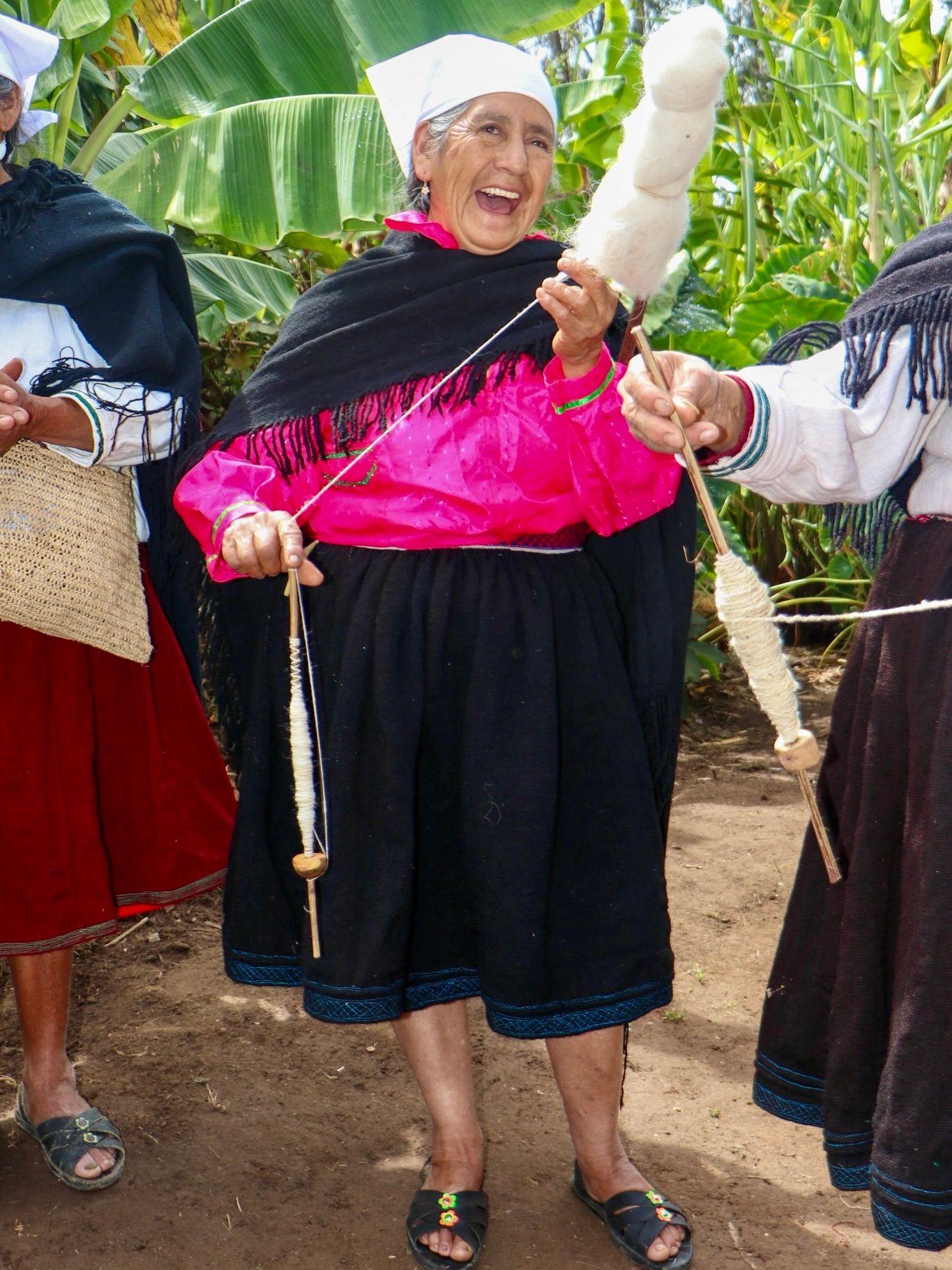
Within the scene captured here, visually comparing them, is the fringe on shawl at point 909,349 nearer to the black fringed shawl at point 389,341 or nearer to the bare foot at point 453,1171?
the black fringed shawl at point 389,341

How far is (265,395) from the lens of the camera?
2.18 meters

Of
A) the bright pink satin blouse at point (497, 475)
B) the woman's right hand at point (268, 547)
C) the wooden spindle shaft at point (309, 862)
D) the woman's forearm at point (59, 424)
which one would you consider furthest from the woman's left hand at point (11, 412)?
the wooden spindle shaft at point (309, 862)

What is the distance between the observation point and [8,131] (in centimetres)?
219

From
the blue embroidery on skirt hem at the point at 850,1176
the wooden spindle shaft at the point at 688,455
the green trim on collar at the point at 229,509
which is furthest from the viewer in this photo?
the green trim on collar at the point at 229,509

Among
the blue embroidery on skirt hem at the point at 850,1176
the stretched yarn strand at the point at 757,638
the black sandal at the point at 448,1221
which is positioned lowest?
the black sandal at the point at 448,1221

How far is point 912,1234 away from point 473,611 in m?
1.08

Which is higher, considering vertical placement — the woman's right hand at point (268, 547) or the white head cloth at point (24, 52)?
the white head cloth at point (24, 52)

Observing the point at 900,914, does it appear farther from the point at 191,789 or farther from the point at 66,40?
the point at 66,40

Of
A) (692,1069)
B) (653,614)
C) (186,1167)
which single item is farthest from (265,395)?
(692,1069)

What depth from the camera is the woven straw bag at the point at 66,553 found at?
214 centimetres

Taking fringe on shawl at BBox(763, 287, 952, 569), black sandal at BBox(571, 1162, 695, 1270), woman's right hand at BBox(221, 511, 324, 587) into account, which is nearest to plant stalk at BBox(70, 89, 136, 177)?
woman's right hand at BBox(221, 511, 324, 587)

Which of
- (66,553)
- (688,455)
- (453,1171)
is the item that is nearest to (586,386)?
(688,455)

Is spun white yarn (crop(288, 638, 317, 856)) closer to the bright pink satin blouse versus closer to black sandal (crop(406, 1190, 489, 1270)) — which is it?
the bright pink satin blouse

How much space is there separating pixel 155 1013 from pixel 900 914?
→ 2003 millimetres
